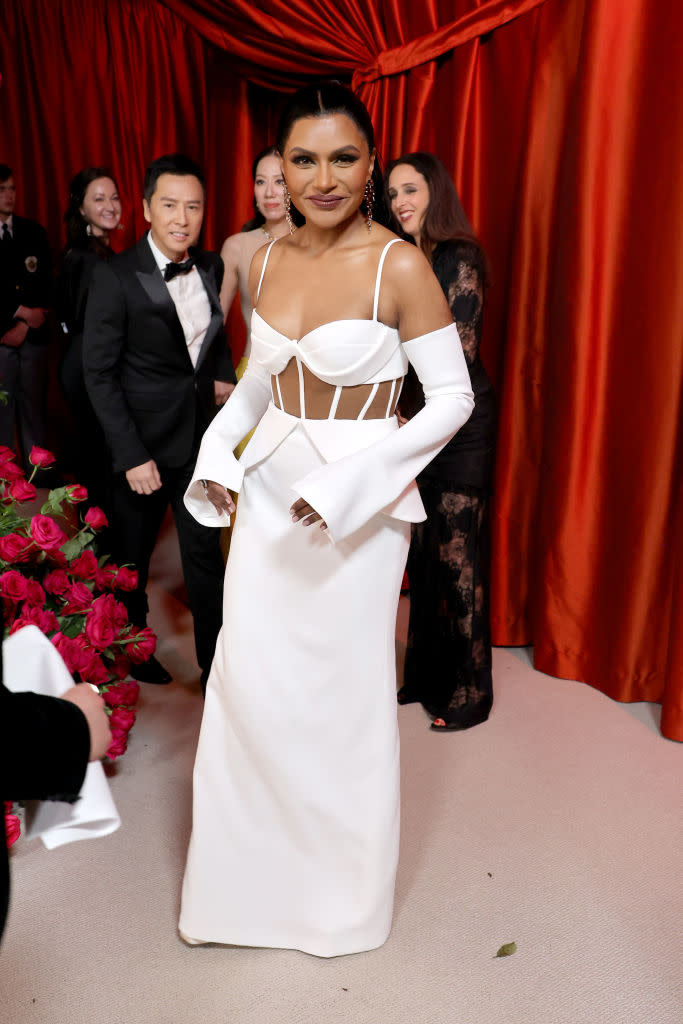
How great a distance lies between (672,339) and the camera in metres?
2.69

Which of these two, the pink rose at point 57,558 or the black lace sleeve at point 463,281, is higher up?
the black lace sleeve at point 463,281

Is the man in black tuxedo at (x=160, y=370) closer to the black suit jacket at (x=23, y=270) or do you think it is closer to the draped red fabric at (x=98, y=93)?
the draped red fabric at (x=98, y=93)

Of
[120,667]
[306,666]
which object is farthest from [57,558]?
[306,666]

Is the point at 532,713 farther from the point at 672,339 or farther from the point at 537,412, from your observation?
the point at 672,339

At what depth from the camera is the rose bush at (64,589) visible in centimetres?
224

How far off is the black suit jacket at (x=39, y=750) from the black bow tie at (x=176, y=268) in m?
1.90

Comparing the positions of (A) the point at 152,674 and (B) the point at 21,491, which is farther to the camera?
(A) the point at 152,674

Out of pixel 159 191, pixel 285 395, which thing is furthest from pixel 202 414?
pixel 285 395

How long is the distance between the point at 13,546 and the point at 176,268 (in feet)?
3.38

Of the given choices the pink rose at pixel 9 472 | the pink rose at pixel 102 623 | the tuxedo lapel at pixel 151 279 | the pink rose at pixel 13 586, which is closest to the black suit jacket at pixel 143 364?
the tuxedo lapel at pixel 151 279

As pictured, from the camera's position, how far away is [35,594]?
2.27m

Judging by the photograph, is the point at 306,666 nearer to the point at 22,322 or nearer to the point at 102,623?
the point at 102,623

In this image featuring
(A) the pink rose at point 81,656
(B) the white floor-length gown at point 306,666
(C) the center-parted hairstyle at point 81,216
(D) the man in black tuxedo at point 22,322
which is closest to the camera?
(B) the white floor-length gown at point 306,666

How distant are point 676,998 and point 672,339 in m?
1.76
